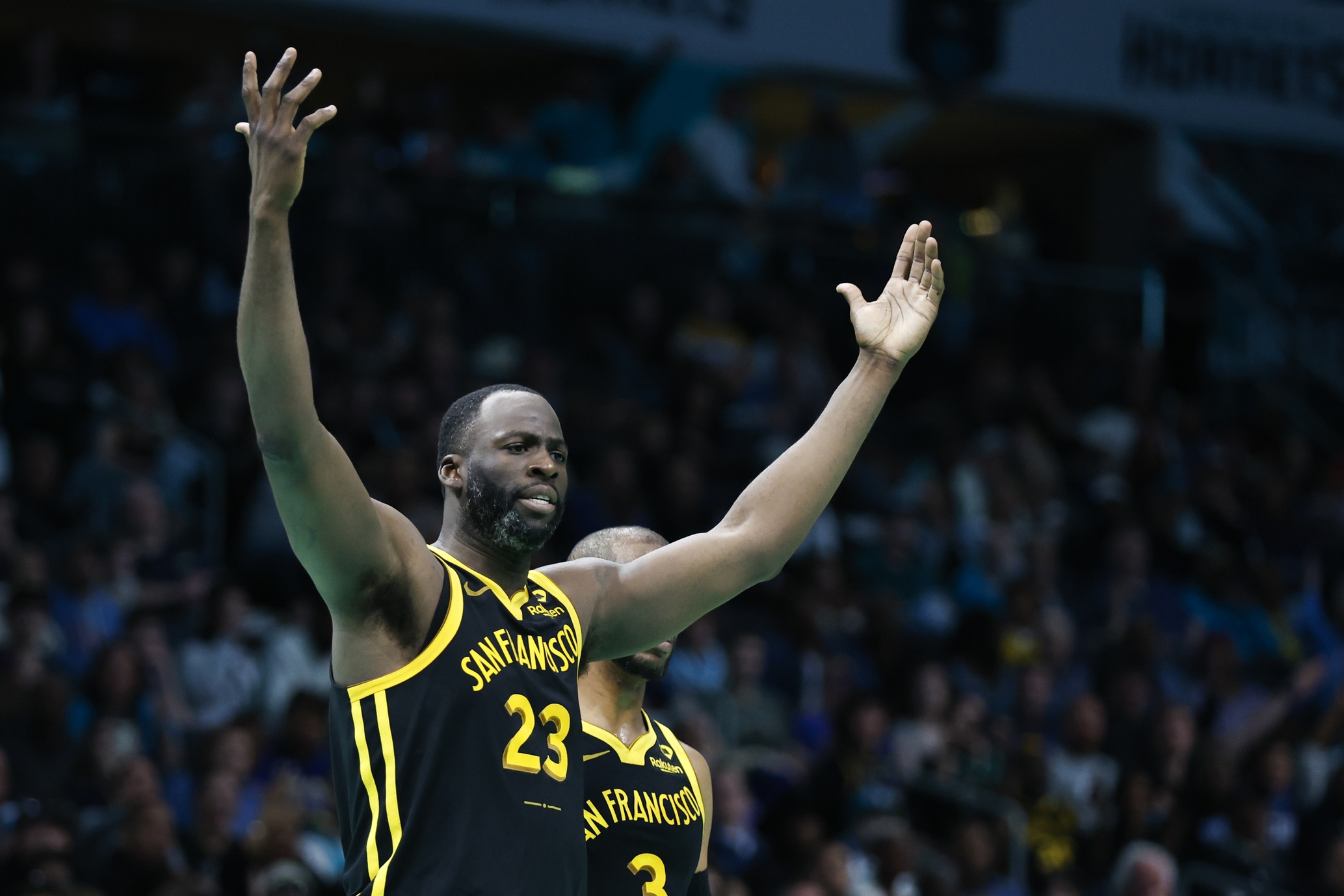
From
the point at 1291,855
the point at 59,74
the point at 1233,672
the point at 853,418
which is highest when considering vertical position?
the point at 59,74

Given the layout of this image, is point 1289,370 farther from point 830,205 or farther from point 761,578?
point 761,578

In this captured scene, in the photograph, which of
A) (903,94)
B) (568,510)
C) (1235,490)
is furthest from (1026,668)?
(903,94)

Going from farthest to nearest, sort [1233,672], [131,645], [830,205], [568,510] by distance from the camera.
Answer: [830,205]
[1233,672]
[568,510]
[131,645]

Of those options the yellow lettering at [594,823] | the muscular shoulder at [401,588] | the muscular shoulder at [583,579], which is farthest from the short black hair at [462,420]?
the yellow lettering at [594,823]

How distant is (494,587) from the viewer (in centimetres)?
423

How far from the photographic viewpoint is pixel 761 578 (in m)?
4.63

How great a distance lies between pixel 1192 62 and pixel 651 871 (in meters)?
15.7

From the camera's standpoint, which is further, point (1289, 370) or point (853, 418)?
point (1289, 370)

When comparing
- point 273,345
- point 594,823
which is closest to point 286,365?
point 273,345

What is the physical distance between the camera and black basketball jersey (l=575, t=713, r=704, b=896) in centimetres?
541

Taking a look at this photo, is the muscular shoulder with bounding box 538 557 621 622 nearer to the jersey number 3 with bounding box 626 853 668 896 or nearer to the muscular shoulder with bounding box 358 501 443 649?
the muscular shoulder with bounding box 358 501 443 649

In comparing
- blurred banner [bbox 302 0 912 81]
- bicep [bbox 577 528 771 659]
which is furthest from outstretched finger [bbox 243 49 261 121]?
blurred banner [bbox 302 0 912 81]

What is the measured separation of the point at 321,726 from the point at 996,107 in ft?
38.1

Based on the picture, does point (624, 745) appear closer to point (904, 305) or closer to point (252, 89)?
point (904, 305)
